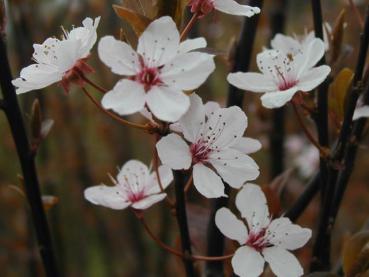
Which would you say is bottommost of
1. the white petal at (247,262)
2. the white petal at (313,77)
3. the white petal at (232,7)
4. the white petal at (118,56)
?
the white petal at (247,262)

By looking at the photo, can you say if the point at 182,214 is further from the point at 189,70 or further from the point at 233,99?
the point at 233,99

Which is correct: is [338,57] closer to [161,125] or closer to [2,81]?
[161,125]

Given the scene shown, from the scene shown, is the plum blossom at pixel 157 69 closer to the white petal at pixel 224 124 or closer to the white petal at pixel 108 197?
the white petal at pixel 224 124

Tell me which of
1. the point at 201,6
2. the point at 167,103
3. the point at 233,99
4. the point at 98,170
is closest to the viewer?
the point at 167,103

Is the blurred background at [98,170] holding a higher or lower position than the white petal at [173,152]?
lower

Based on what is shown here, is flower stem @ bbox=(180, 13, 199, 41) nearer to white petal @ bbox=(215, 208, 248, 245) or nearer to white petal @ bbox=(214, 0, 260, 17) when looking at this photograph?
white petal @ bbox=(214, 0, 260, 17)

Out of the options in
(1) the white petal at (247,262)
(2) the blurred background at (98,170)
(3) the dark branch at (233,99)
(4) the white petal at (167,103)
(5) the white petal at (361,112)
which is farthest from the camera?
(2) the blurred background at (98,170)

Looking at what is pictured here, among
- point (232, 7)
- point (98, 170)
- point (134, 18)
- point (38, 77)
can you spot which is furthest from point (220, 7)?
point (98, 170)

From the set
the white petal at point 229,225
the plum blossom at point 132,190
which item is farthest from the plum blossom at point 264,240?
the plum blossom at point 132,190
